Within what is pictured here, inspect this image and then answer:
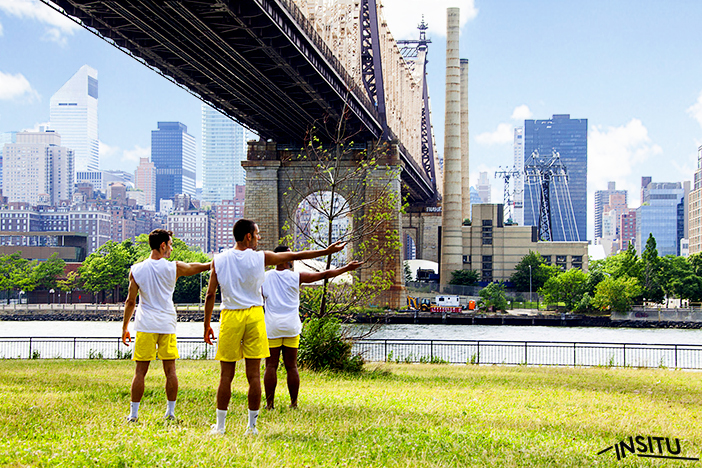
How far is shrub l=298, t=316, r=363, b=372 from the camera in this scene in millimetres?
11570

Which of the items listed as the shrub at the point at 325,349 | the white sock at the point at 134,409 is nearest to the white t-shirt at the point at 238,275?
the white sock at the point at 134,409

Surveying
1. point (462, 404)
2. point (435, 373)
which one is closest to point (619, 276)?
point (435, 373)

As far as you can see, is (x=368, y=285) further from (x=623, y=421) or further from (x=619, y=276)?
(x=619, y=276)

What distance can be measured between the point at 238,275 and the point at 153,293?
3.30 ft

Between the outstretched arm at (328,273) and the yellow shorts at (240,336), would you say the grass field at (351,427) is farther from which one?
the outstretched arm at (328,273)

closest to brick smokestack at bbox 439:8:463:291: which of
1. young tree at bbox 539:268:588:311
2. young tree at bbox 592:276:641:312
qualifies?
young tree at bbox 539:268:588:311

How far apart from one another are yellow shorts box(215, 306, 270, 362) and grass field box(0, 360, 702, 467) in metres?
0.62

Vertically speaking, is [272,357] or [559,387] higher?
[272,357]

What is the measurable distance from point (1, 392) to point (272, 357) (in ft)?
12.6

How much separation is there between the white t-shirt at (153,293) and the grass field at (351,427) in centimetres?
83

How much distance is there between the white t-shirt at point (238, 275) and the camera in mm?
5516

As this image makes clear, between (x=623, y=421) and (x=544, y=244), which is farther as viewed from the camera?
(x=544, y=244)

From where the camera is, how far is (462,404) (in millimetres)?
7750

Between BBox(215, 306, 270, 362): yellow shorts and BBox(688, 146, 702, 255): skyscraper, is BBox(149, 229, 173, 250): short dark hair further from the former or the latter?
BBox(688, 146, 702, 255): skyscraper
